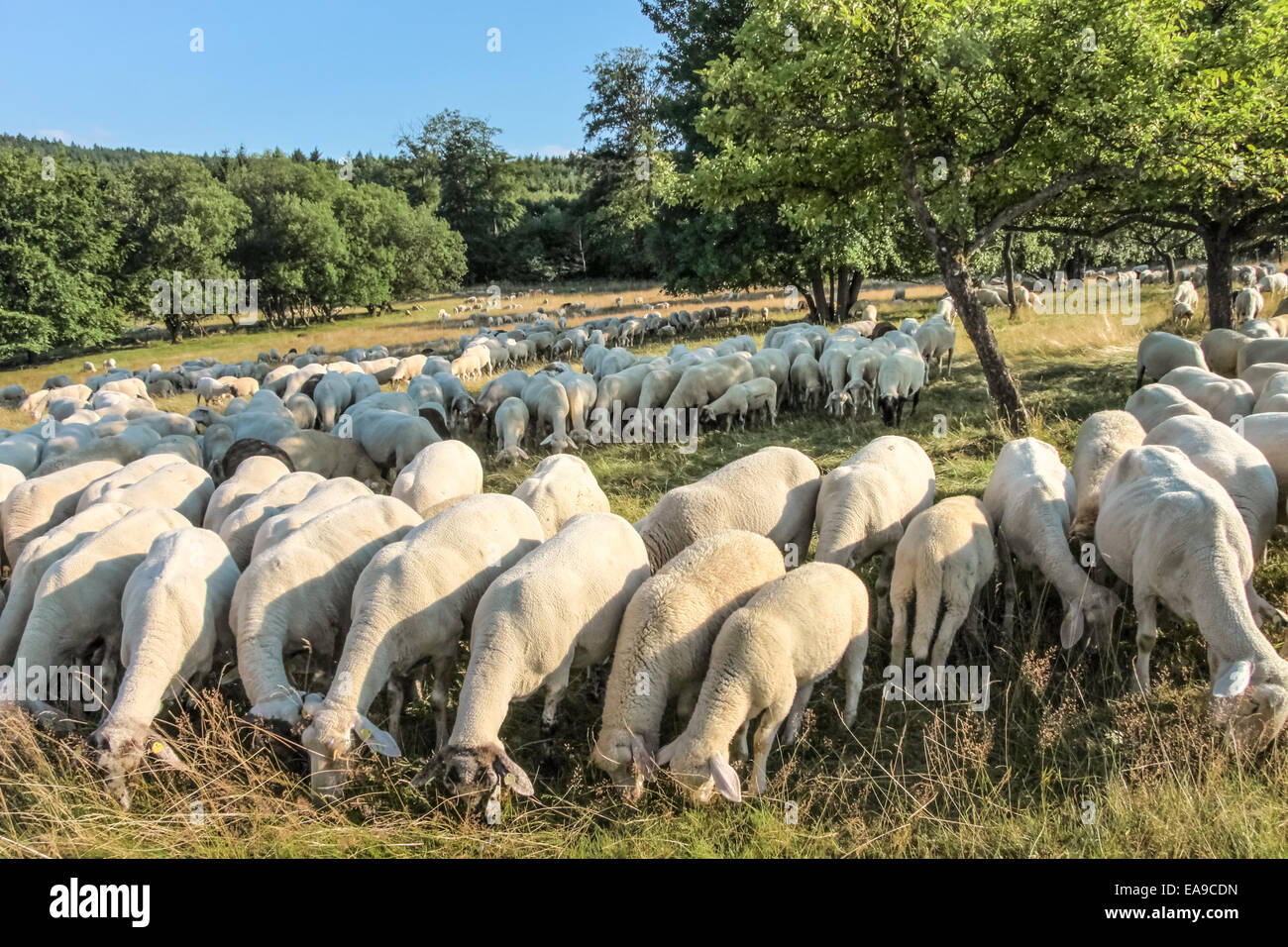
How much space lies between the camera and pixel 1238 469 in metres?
6.44

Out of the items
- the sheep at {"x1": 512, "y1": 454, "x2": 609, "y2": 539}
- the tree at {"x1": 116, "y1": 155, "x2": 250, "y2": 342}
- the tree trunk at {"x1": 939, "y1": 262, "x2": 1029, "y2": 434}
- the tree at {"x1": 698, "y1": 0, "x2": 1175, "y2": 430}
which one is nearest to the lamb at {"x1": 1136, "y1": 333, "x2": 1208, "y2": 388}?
the tree at {"x1": 698, "y1": 0, "x2": 1175, "y2": 430}

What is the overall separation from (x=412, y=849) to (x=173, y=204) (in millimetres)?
56401

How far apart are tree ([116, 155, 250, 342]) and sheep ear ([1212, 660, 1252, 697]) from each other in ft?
181

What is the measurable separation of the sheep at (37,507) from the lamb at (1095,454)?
34.7ft

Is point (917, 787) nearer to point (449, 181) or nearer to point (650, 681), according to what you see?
point (650, 681)

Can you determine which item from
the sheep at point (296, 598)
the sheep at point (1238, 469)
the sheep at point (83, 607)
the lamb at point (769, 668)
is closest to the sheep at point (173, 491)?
the sheep at point (83, 607)

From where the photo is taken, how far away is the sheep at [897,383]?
1284 cm

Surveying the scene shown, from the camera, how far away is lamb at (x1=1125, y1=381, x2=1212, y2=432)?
331 inches

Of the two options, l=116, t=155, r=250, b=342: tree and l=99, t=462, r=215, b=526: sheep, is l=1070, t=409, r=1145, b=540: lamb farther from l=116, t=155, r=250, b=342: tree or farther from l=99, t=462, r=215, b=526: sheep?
l=116, t=155, r=250, b=342: tree

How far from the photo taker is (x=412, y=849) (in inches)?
170

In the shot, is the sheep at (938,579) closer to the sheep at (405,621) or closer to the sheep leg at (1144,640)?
the sheep leg at (1144,640)

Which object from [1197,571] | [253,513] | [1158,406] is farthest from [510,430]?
[1197,571]

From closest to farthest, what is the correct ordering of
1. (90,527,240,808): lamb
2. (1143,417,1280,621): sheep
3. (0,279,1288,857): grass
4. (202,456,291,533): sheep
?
1. (0,279,1288,857): grass
2. (90,527,240,808): lamb
3. (1143,417,1280,621): sheep
4. (202,456,291,533): sheep

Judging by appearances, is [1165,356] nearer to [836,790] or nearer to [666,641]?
[836,790]
